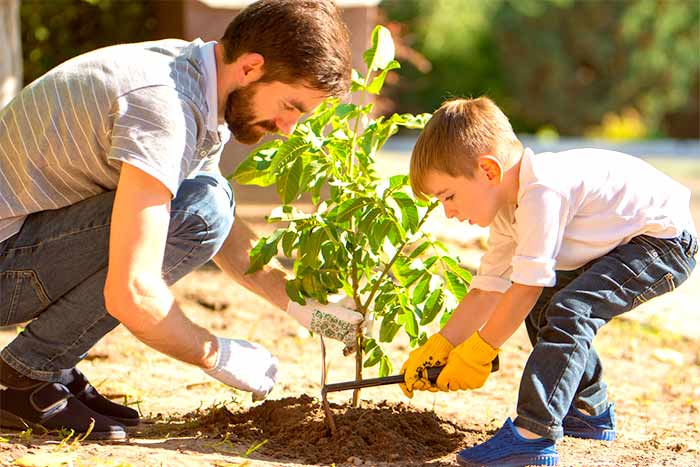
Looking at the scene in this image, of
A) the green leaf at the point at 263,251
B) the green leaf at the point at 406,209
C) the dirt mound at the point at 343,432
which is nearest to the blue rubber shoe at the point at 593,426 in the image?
the dirt mound at the point at 343,432

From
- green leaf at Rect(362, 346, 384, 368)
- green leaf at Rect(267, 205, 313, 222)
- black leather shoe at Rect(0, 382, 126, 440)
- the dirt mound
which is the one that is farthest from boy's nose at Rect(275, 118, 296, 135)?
black leather shoe at Rect(0, 382, 126, 440)

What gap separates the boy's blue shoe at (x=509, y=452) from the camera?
2.58 m

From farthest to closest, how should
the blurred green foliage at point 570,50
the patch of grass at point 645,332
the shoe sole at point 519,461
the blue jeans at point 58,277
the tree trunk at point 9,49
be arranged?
the blurred green foliage at point 570,50 → the tree trunk at point 9,49 → the patch of grass at point 645,332 → the blue jeans at point 58,277 → the shoe sole at point 519,461

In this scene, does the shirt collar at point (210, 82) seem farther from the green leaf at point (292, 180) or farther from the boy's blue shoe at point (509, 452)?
the boy's blue shoe at point (509, 452)

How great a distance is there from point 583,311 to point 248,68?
42.4 inches

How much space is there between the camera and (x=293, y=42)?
8.54ft

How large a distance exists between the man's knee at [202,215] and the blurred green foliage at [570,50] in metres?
16.1

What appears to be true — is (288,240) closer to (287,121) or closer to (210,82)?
(287,121)

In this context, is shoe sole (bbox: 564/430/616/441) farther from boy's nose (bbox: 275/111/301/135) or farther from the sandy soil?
boy's nose (bbox: 275/111/301/135)

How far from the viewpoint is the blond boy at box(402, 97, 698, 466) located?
2.60m

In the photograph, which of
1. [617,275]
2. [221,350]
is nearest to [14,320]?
[221,350]

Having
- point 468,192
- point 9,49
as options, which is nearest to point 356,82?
point 468,192

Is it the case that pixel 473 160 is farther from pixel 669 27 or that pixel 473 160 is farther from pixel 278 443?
pixel 669 27

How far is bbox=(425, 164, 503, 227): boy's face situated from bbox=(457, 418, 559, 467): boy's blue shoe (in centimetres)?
55
